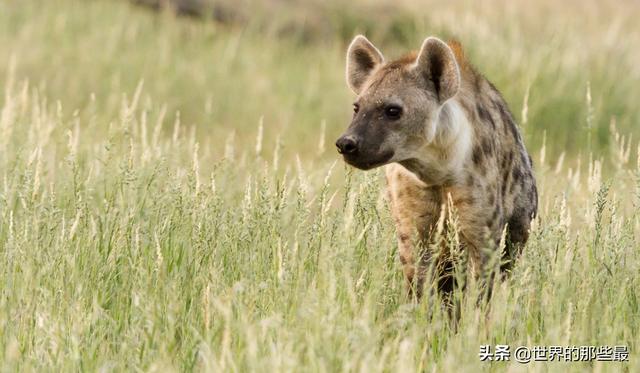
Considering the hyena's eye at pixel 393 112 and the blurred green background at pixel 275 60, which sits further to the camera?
the blurred green background at pixel 275 60

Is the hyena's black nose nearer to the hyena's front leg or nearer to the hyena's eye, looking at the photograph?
the hyena's eye

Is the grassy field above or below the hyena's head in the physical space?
below

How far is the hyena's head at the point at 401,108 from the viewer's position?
4238mm

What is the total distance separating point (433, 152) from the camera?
4.43 metres

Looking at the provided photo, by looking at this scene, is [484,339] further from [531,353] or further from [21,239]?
[21,239]

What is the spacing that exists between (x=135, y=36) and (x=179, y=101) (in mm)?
1552

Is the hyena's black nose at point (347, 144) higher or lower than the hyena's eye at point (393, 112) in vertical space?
lower

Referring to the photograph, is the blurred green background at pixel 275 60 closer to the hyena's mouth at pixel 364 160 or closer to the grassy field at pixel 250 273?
the grassy field at pixel 250 273

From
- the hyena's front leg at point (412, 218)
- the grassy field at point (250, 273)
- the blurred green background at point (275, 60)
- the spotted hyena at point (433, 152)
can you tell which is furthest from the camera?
the blurred green background at point (275, 60)

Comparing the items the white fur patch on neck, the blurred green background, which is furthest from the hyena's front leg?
the blurred green background

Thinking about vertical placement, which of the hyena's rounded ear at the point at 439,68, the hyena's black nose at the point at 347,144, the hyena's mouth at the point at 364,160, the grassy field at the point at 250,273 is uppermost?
the hyena's rounded ear at the point at 439,68

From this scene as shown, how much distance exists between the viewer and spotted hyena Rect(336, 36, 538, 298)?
4.35 metres

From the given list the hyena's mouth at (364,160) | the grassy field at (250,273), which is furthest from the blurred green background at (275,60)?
the hyena's mouth at (364,160)

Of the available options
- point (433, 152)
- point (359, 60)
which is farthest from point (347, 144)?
point (359, 60)
